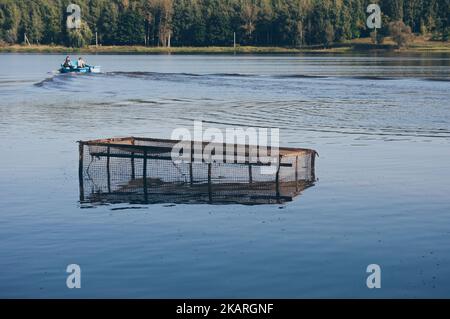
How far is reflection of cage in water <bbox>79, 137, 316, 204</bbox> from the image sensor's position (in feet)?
108

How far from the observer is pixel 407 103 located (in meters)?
79.8

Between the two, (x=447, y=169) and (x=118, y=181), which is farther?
(x=447, y=169)

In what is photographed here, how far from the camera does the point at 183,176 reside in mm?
35094

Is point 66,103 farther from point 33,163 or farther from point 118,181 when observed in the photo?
Answer: point 118,181

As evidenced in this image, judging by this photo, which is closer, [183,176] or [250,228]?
[250,228]

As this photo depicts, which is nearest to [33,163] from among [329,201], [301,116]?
[329,201]

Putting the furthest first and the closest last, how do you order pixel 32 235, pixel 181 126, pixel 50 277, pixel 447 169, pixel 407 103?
pixel 407 103 → pixel 181 126 → pixel 447 169 → pixel 32 235 → pixel 50 277

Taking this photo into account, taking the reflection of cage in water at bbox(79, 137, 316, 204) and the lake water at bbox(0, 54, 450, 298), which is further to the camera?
the reflection of cage in water at bbox(79, 137, 316, 204)

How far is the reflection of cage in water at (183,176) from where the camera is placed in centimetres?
3291

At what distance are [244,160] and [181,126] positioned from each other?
27054 mm

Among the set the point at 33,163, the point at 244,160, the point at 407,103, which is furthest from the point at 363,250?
the point at 407,103

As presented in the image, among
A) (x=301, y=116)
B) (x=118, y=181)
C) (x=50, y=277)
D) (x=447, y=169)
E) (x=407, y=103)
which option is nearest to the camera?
(x=50, y=277)

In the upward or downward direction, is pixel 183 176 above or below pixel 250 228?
above

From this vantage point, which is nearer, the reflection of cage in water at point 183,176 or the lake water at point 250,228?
the lake water at point 250,228
